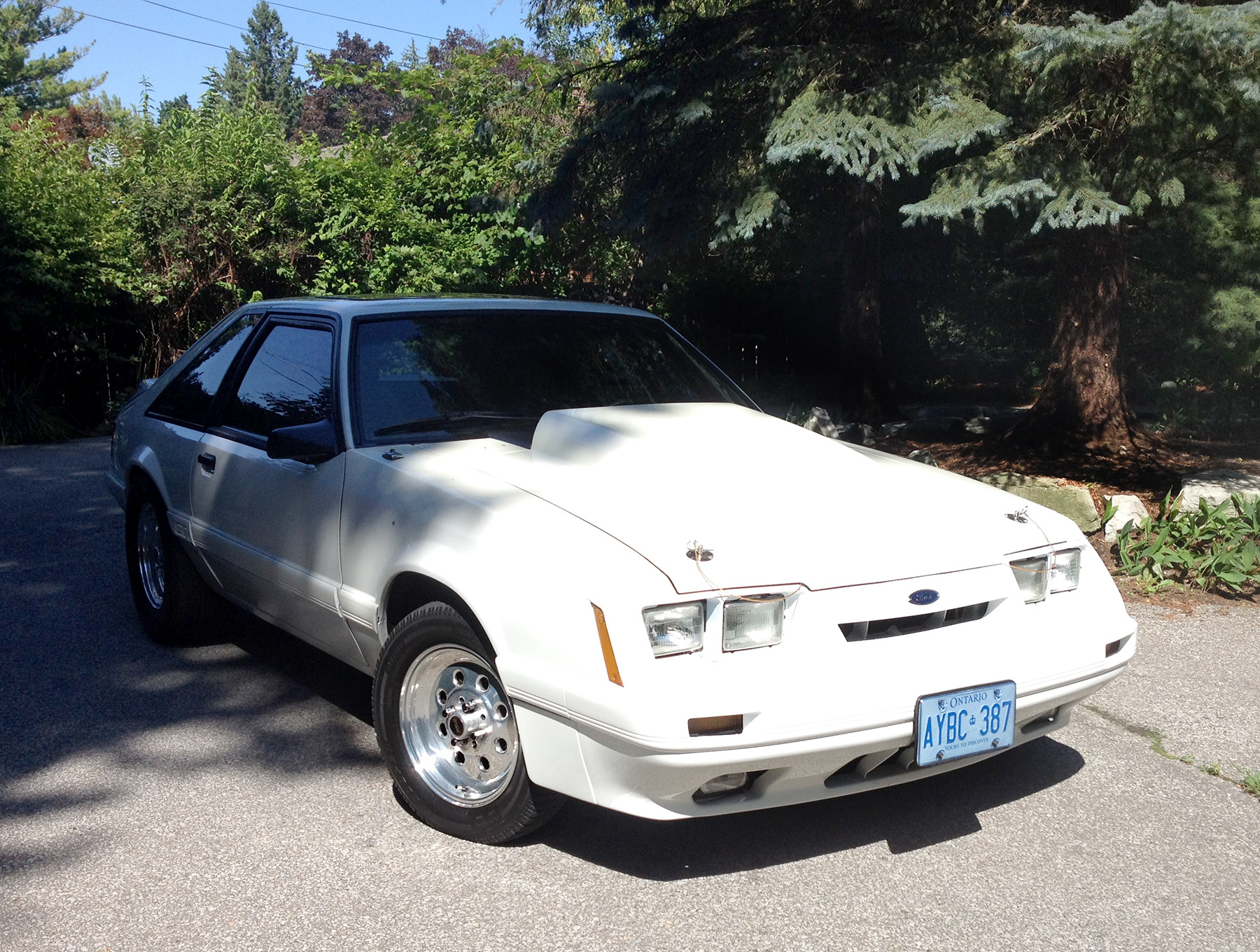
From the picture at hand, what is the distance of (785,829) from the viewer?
3.53 metres

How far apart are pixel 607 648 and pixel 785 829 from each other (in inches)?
42.1

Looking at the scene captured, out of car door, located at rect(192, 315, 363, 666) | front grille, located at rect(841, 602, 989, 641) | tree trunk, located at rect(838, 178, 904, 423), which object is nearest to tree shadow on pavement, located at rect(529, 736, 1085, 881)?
front grille, located at rect(841, 602, 989, 641)

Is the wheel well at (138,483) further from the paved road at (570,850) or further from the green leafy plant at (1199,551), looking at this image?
the green leafy plant at (1199,551)

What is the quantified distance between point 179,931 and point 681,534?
1.63m

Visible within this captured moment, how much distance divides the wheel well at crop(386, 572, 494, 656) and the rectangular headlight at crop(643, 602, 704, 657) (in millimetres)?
613

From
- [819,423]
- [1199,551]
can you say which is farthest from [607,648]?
[1199,551]

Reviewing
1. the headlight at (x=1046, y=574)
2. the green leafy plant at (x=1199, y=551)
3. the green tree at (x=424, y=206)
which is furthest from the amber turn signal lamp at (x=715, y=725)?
the green tree at (x=424, y=206)

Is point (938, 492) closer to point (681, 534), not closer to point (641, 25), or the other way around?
point (681, 534)

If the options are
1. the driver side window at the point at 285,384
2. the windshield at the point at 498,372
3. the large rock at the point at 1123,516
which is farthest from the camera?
the large rock at the point at 1123,516

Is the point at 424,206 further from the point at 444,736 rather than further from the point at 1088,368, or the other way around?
the point at 444,736

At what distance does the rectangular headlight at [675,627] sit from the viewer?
2.86 metres

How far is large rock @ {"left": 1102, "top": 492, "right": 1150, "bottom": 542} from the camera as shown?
706 centimetres

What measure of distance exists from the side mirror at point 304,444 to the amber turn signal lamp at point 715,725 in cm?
175

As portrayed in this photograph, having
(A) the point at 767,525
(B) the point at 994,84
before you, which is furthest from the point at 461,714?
(B) the point at 994,84
